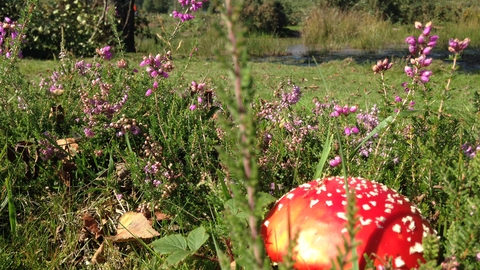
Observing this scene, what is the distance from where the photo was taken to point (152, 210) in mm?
2002

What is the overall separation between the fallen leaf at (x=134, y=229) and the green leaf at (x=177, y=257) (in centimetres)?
32

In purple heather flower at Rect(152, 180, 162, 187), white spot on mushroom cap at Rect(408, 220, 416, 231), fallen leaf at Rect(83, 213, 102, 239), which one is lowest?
fallen leaf at Rect(83, 213, 102, 239)

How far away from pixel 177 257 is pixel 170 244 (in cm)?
11

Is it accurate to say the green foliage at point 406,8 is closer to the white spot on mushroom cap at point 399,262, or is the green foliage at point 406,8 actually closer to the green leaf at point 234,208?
the green leaf at point 234,208

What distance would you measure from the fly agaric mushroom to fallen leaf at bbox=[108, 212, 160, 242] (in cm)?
55

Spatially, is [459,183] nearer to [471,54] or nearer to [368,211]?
[368,211]

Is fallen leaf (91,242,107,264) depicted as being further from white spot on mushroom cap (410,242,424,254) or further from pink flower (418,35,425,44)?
pink flower (418,35,425,44)

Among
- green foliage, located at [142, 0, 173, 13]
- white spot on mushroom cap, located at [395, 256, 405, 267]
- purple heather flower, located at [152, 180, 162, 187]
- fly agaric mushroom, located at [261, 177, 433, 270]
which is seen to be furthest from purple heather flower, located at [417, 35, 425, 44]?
green foliage, located at [142, 0, 173, 13]

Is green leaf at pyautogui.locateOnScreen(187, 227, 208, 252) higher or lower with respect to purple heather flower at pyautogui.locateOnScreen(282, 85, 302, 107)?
lower

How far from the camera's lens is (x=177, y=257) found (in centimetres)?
149

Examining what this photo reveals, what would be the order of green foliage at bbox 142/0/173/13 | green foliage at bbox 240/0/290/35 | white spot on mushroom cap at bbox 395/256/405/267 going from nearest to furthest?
white spot on mushroom cap at bbox 395/256/405/267, green foliage at bbox 240/0/290/35, green foliage at bbox 142/0/173/13

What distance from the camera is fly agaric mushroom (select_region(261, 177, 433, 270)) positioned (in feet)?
4.52

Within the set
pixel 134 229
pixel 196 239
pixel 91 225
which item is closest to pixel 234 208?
pixel 196 239

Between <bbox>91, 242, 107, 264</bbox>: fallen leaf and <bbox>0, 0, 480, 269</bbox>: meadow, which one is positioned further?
<bbox>91, 242, 107, 264</bbox>: fallen leaf
